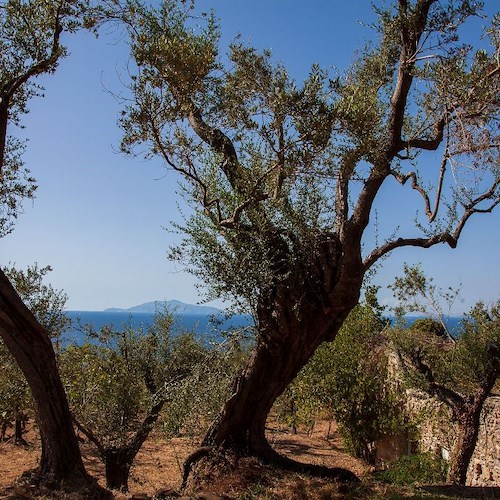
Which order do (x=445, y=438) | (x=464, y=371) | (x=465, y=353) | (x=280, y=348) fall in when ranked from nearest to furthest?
(x=280, y=348) < (x=465, y=353) < (x=464, y=371) < (x=445, y=438)

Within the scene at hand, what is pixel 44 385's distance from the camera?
7836 mm

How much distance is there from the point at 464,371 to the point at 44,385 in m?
11.6

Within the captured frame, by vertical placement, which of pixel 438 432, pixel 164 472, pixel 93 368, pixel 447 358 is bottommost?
pixel 164 472

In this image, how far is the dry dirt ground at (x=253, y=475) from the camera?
771cm

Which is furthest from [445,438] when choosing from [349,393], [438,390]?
[438,390]

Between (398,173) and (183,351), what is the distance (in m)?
7.80

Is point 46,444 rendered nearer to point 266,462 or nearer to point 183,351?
point 266,462

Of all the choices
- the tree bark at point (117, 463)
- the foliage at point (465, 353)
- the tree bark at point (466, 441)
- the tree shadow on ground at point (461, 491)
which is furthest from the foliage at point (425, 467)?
the tree bark at point (117, 463)

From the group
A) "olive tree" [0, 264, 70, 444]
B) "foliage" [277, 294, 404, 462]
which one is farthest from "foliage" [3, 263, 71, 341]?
"foliage" [277, 294, 404, 462]

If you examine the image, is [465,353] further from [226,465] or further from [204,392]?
[204,392]

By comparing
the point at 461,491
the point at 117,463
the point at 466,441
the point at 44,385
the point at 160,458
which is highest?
the point at 44,385

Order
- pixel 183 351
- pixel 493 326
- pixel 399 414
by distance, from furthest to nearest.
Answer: pixel 399 414 < pixel 493 326 < pixel 183 351

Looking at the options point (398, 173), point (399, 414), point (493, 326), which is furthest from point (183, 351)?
point (399, 414)

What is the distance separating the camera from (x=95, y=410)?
41.4 feet
